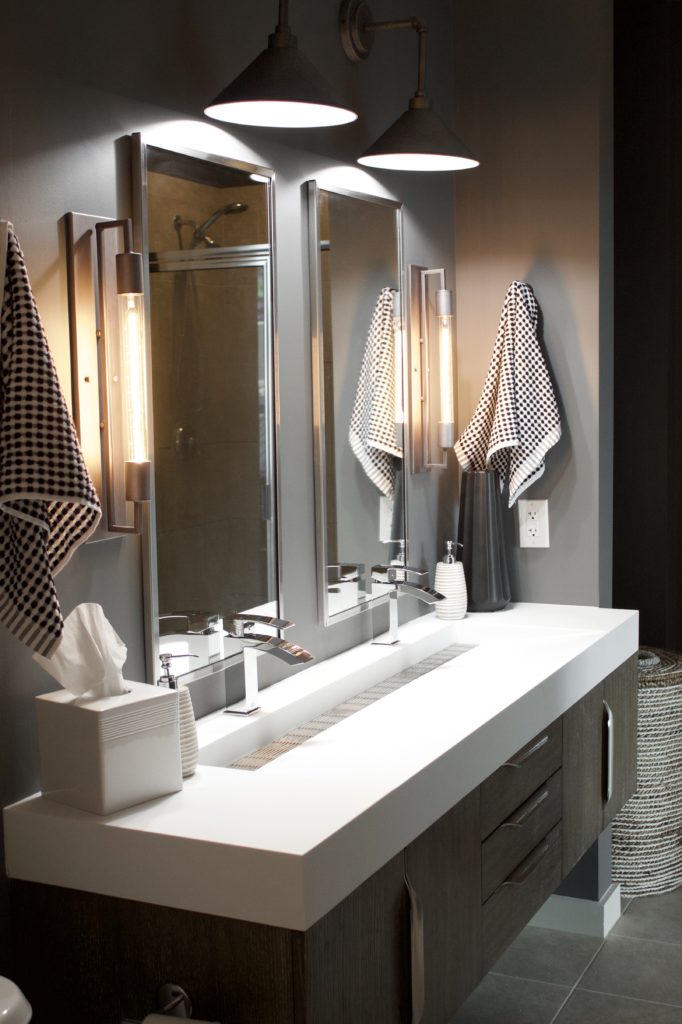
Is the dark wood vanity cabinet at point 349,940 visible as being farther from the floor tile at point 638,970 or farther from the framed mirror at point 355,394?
the floor tile at point 638,970

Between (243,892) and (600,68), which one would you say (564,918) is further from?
(600,68)

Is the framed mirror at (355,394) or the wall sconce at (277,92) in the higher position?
the wall sconce at (277,92)

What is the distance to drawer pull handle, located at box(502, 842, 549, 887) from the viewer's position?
7.24 ft

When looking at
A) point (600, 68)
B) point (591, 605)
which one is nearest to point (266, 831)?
point (591, 605)

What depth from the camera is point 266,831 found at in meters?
1.57

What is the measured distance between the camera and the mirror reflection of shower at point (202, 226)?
6.59 ft

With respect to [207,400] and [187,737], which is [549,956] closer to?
[187,737]

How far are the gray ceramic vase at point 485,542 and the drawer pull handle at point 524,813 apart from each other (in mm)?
728

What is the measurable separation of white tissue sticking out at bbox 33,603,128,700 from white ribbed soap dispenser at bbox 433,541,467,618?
1405 millimetres

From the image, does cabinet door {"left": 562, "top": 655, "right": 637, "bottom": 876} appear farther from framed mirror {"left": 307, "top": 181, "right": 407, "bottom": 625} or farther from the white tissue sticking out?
the white tissue sticking out

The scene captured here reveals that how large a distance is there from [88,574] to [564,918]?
6.43 ft

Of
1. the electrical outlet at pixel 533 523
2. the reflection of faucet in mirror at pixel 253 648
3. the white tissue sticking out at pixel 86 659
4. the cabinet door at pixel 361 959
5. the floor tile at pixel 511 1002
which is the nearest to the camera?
the cabinet door at pixel 361 959

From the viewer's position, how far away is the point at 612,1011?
280 centimetres

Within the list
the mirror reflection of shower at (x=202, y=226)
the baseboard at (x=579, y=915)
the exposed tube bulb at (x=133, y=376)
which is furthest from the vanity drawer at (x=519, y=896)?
the mirror reflection of shower at (x=202, y=226)
